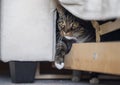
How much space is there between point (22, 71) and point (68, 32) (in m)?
0.30

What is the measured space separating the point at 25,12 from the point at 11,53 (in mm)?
208

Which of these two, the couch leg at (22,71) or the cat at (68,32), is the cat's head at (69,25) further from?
the couch leg at (22,71)

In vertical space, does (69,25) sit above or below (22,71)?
above

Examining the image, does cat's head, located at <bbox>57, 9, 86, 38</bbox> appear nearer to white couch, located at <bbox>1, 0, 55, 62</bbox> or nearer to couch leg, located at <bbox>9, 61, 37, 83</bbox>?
white couch, located at <bbox>1, 0, 55, 62</bbox>

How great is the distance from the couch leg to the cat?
0.44 feet

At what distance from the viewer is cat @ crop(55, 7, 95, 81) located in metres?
1.39

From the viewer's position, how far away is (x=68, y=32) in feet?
4.63

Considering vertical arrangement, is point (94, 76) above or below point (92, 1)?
below

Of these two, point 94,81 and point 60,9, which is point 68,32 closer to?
point 60,9

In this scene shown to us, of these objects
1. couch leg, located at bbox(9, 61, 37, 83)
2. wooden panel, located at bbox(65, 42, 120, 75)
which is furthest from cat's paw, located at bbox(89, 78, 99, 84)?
couch leg, located at bbox(9, 61, 37, 83)

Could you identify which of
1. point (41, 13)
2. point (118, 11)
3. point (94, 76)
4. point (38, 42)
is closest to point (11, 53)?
point (38, 42)

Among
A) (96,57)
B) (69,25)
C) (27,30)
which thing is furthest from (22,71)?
(96,57)

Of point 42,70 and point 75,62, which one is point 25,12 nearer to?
point 75,62

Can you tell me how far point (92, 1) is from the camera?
108cm
